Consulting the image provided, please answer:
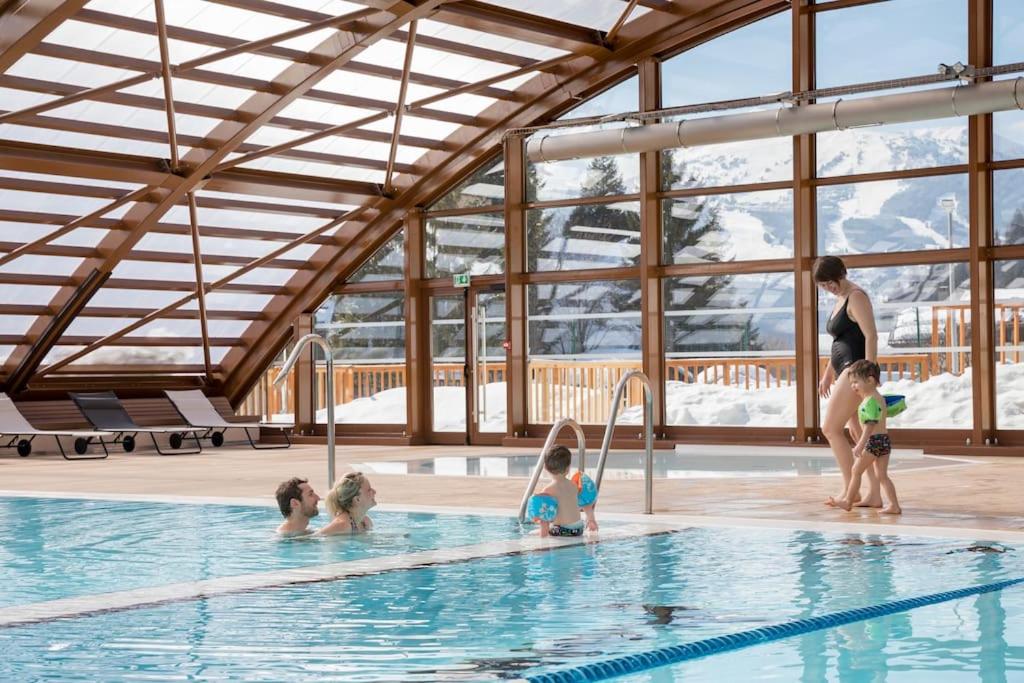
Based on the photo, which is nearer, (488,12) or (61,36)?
(61,36)

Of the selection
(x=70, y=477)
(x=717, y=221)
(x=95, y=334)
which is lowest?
(x=70, y=477)

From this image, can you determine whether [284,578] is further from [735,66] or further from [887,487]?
[735,66]

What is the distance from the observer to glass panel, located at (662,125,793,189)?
15.0m

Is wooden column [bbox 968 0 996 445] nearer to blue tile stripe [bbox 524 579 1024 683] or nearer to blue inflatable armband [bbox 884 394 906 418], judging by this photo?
blue inflatable armband [bbox 884 394 906 418]

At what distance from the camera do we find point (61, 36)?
12641 mm

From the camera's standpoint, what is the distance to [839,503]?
759 cm

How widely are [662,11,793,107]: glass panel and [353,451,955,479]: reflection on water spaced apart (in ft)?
14.0

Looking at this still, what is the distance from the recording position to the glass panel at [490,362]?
55.7 feet

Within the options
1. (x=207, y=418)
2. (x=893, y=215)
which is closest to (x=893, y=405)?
(x=893, y=215)

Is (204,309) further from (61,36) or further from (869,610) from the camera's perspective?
(869,610)

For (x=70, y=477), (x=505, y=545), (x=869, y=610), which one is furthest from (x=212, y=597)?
(x=70, y=477)

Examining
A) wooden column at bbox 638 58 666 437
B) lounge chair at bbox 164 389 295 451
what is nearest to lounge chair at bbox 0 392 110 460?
lounge chair at bbox 164 389 295 451

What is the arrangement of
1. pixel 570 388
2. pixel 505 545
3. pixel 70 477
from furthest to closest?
pixel 570 388, pixel 70 477, pixel 505 545

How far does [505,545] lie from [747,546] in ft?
3.67
